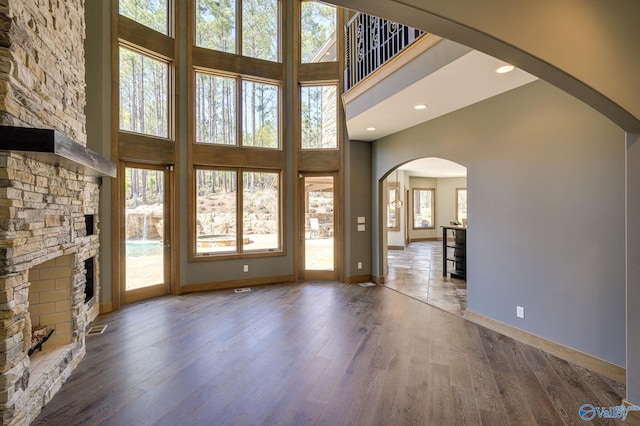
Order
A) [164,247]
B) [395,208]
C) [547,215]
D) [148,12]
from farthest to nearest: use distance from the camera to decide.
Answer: [395,208] → [164,247] → [148,12] → [547,215]

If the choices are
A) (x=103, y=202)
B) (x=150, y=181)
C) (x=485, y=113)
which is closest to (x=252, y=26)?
(x=150, y=181)

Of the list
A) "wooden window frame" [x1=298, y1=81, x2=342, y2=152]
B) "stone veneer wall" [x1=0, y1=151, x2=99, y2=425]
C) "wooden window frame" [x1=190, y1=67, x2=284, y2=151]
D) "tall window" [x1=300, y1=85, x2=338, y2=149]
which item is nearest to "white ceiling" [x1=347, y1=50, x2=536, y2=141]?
"wooden window frame" [x1=298, y1=81, x2=342, y2=152]

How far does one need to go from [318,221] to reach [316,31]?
3.85m

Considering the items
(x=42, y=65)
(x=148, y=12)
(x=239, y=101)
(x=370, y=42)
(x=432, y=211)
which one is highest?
(x=148, y=12)

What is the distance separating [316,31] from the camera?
615cm

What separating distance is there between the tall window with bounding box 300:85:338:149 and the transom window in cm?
53

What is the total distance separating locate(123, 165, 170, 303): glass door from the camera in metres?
4.81

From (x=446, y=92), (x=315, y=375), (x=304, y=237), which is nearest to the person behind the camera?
(x=315, y=375)

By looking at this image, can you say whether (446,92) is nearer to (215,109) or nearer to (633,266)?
(633,266)

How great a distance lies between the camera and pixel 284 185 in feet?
20.0

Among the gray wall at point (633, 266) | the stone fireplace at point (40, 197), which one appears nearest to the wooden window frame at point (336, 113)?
the stone fireplace at point (40, 197)

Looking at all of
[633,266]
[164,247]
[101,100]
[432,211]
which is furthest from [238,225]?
[432,211]

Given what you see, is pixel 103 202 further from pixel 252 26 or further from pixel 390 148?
pixel 390 148

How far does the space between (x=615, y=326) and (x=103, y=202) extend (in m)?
6.14
